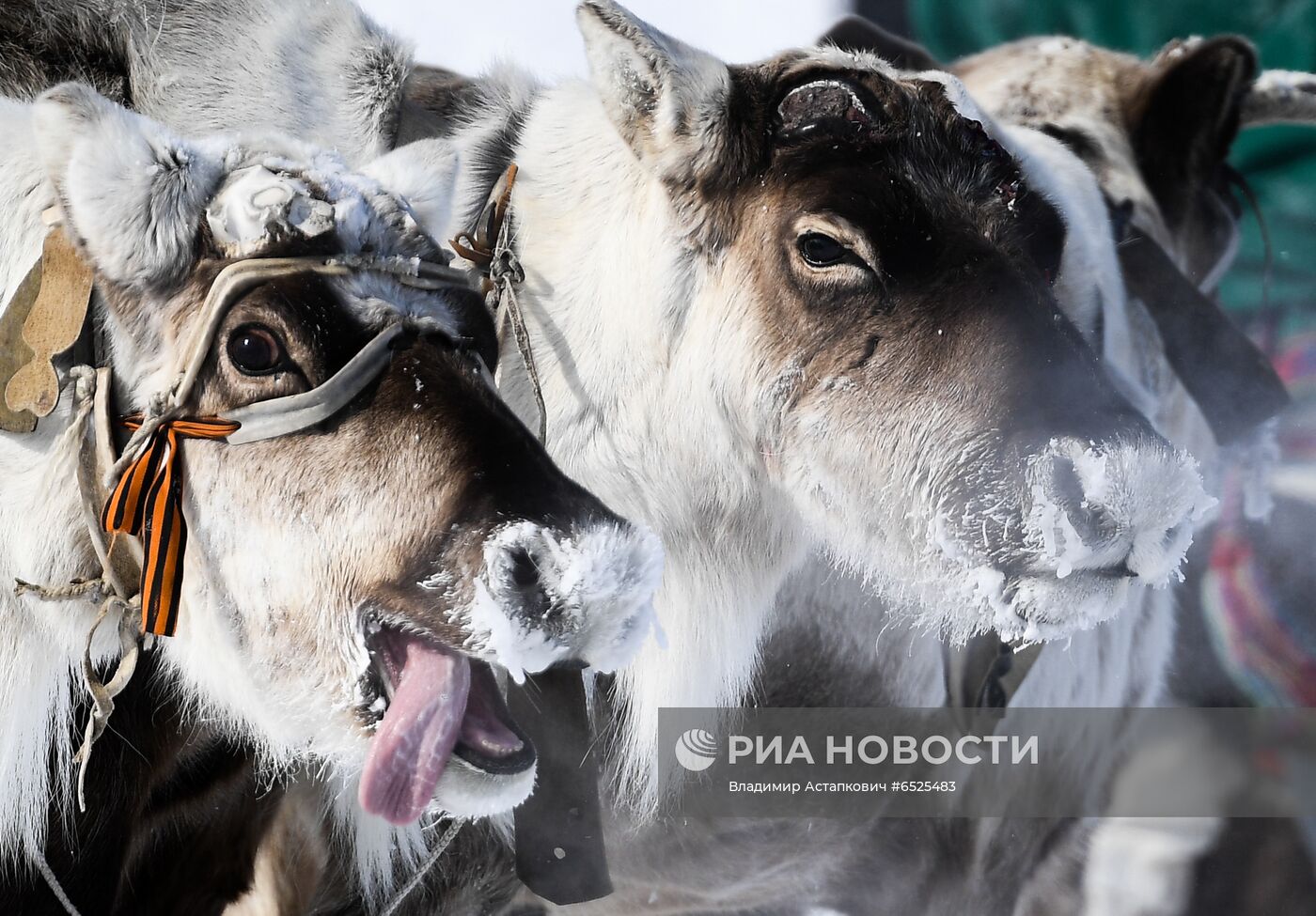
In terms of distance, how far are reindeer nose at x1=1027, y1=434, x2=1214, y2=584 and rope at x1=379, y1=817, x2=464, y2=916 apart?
2.29ft

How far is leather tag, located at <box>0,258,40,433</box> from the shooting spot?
948 mm

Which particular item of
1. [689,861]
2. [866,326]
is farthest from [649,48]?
[689,861]

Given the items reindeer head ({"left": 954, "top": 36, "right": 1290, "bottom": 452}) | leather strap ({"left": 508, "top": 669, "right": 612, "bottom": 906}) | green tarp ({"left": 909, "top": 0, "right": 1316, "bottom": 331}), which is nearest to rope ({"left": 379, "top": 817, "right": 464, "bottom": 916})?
leather strap ({"left": 508, "top": 669, "right": 612, "bottom": 906})

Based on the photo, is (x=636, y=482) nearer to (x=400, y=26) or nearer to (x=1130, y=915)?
(x=400, y=26)

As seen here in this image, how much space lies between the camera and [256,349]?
92 cm

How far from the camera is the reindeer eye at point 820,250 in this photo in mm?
1212

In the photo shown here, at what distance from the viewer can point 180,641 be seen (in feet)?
3.29

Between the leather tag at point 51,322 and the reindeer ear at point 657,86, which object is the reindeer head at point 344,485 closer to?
the leather tag at point 51,322

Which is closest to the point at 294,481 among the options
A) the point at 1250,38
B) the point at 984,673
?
the point at 984,673

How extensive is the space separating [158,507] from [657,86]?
2.14ft

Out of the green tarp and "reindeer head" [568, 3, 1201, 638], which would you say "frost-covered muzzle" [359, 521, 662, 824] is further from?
the green tarp

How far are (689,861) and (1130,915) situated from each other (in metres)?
0.60

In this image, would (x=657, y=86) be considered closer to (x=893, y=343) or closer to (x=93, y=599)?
(x=893, y=343)

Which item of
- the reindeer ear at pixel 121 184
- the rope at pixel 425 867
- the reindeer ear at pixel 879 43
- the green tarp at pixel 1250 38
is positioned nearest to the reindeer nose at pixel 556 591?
the reindeer ear at pixel 121 184
